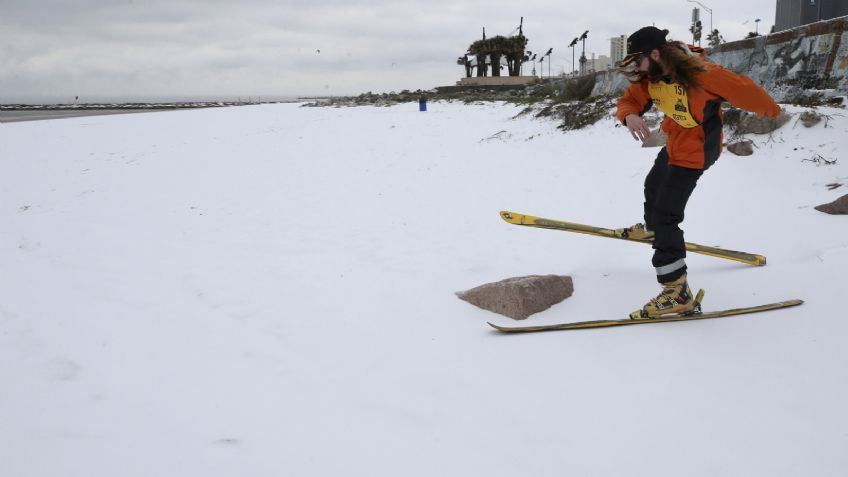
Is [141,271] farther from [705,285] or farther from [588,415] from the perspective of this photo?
[705,285]

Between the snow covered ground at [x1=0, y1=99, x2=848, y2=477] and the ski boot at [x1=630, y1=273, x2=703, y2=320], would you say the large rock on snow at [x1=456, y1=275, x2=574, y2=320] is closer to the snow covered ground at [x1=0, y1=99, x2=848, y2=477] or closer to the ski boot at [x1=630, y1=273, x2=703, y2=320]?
the snow covered ground at [x1=0, y1=99, x2=848, y2=477]

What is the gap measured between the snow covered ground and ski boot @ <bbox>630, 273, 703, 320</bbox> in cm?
11

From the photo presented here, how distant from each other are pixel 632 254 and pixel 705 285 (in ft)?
2.58

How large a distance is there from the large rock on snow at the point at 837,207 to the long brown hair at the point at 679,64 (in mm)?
2541

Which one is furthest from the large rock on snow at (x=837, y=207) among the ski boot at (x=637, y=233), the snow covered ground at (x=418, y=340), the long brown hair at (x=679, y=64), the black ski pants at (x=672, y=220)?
the long brown hair at (x=679, y=64)

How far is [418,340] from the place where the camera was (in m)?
3.13

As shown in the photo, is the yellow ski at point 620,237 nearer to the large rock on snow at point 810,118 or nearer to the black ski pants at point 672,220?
the black ski pants at point 672,220

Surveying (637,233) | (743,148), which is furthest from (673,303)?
(743,148)

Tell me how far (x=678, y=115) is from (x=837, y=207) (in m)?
2.49

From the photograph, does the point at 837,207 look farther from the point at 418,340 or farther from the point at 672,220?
the point at 418,340

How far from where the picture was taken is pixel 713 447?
6.66ft

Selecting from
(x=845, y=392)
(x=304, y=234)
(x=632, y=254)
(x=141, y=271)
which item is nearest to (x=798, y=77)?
(x=632, y=254)

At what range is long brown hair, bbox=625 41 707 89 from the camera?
9.21 feet

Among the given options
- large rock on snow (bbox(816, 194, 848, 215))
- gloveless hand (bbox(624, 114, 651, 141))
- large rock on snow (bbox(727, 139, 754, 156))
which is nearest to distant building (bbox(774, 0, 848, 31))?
large rock on snow (bbox(727, 139, 754, 156))
